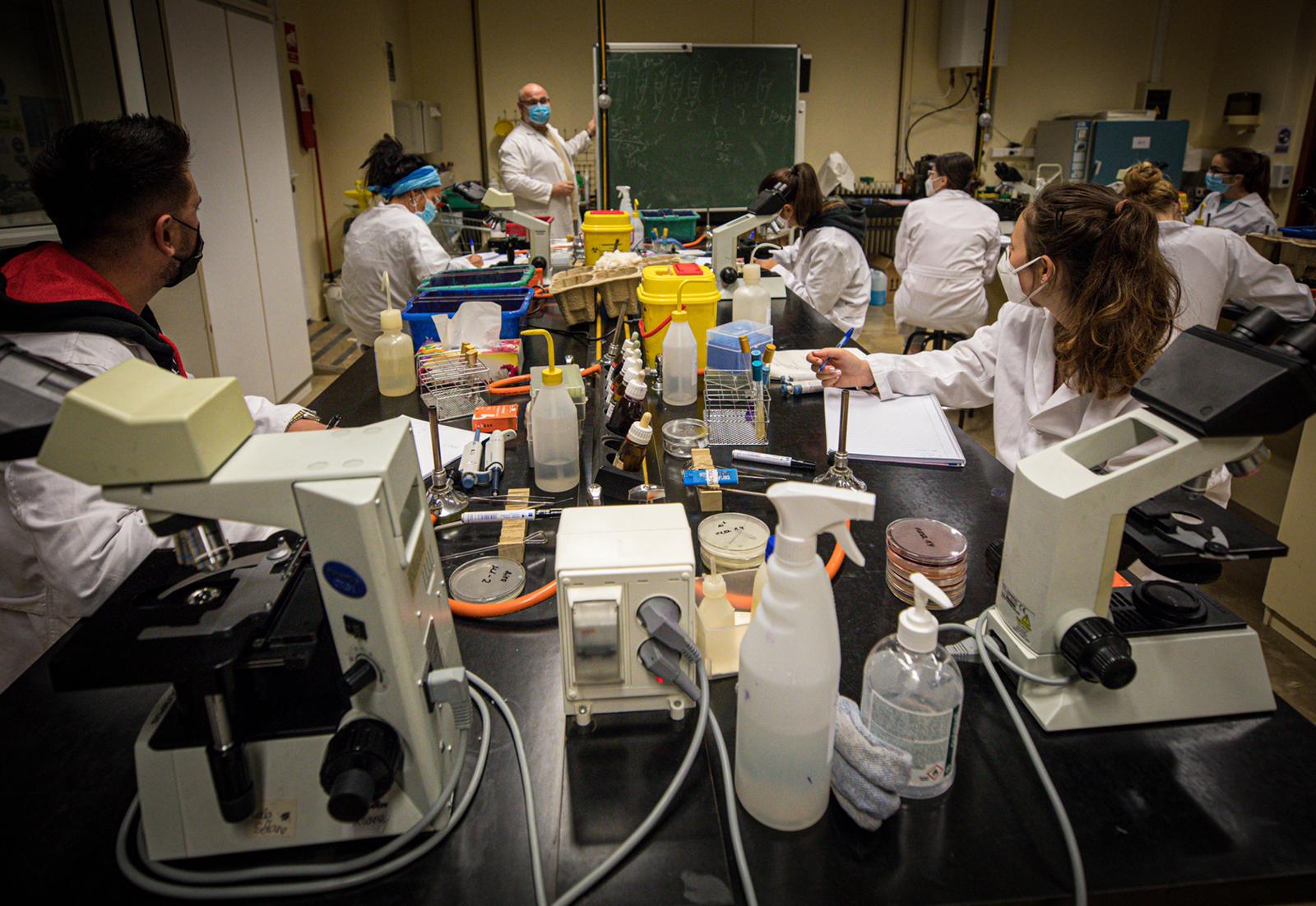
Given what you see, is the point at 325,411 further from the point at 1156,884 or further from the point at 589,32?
the point at 589,32

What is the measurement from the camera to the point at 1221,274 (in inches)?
95.5

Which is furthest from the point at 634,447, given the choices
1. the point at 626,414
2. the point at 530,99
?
the point at 530,99

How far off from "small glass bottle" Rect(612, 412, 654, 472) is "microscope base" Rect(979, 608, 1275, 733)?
0.68m

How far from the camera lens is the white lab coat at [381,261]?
3.09 meters

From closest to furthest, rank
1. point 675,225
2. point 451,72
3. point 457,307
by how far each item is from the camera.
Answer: point 457,307, point 675,225, point 451,72

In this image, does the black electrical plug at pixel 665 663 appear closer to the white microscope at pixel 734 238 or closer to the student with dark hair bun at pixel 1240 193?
the white microscope at pixel 734 238

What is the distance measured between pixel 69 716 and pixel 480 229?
4.34 meters

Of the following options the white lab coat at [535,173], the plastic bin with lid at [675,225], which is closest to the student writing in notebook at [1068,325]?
the plastic bin with lid at [675,225]

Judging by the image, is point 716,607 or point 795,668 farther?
point 716,607

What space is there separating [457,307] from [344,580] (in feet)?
5.63

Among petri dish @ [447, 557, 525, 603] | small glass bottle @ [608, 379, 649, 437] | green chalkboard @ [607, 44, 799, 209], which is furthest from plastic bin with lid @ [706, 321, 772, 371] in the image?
green chalkboard @ [607, 44, 799, 209]

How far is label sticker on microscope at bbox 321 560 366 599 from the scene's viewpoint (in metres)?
0.67

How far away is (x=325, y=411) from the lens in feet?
6.16

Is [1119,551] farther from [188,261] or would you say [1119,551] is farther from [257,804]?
[188,261]
